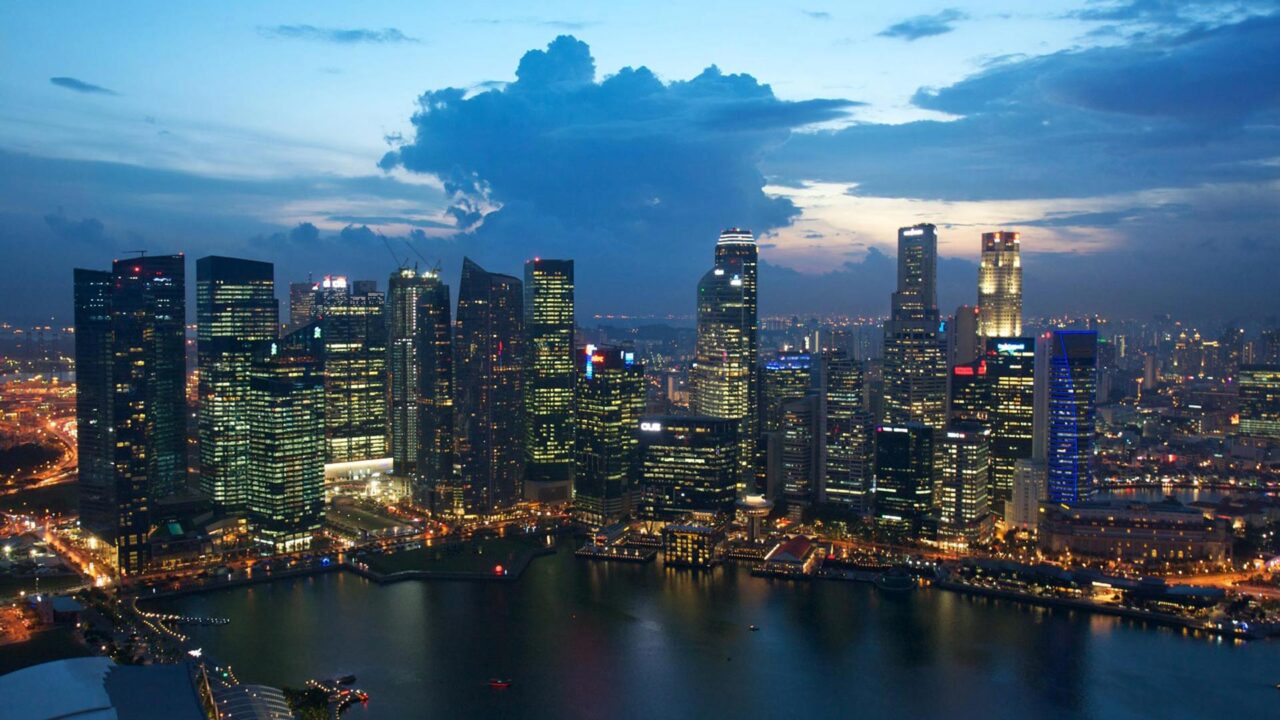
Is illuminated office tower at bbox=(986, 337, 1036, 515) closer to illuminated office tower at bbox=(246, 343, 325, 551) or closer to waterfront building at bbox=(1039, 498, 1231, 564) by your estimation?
waterfront building at bbox=(1039, 498, 1231, 564)

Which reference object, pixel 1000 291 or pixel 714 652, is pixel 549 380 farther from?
pixel 1000 291

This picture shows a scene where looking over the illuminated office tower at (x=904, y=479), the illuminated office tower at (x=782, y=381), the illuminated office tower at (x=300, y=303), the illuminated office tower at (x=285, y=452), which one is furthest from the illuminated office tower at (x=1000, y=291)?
the illuminated office tower at (x=300, y=303)

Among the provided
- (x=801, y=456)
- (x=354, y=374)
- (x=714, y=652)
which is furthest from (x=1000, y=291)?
(x=714, y=652)

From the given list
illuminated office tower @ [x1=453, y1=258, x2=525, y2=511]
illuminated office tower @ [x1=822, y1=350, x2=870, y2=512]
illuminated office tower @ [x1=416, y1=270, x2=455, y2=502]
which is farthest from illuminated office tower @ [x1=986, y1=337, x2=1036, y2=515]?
illuminated office tower @ [x1=416, y1=270, x2=455, y2=502]

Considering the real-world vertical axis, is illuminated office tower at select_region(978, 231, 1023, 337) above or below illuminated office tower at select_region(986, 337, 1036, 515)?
above

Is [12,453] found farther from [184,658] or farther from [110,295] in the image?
[184,658]

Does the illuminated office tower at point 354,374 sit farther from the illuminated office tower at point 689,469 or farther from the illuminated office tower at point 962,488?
the illuminated office tower at point 962,488
